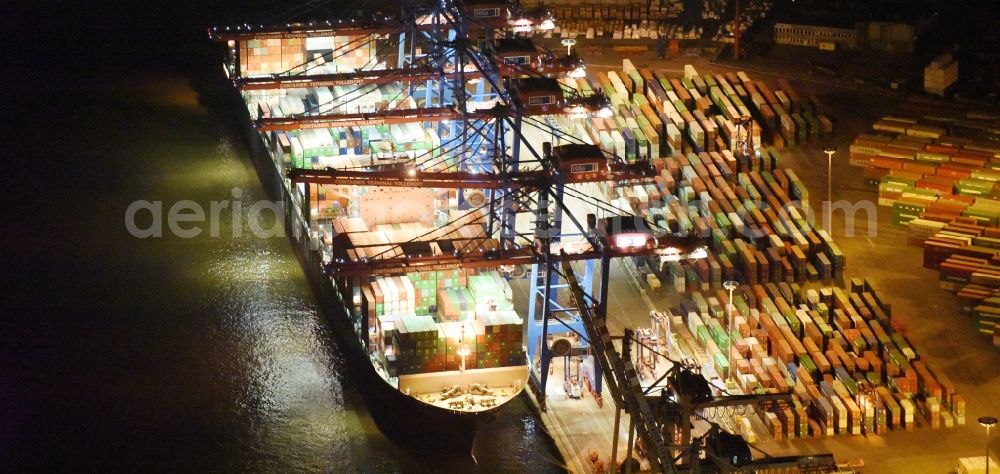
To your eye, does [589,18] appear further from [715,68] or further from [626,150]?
[626,150]

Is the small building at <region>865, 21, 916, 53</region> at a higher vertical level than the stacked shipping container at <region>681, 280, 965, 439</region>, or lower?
higher

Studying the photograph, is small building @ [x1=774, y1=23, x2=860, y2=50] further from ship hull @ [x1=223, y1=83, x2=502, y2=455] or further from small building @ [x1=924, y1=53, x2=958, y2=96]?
ship hull @ [x1=223, y1=83, x2=502, y2=455]

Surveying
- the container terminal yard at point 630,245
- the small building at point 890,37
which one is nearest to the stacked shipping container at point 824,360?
the container terminal yard at point 630,245

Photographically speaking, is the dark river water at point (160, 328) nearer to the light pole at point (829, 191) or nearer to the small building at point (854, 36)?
the light pole at point (829, 191)

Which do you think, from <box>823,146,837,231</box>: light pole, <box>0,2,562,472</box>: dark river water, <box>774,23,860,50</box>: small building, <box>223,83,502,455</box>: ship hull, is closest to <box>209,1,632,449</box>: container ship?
<box>223,83,502,455</box>: ship hull

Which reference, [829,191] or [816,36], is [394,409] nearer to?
[829,191]
